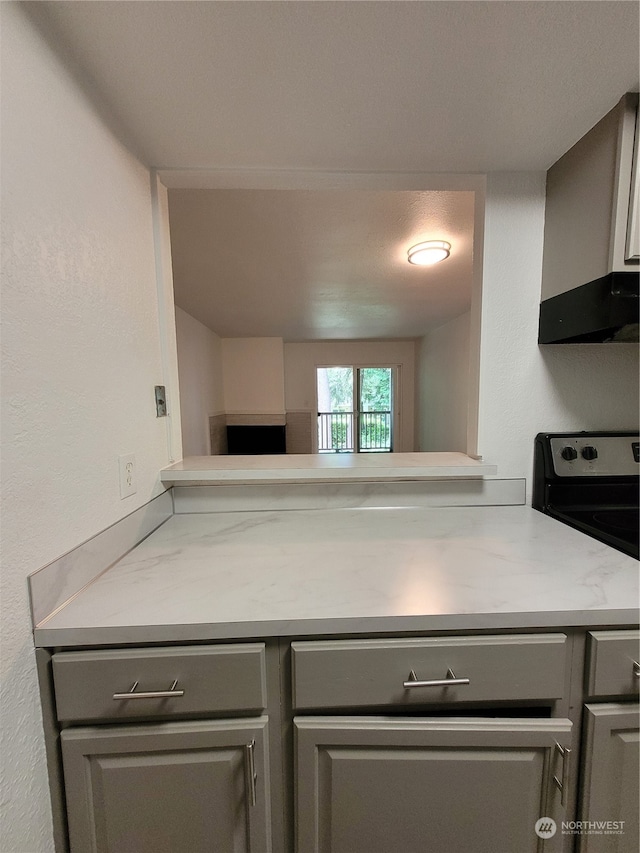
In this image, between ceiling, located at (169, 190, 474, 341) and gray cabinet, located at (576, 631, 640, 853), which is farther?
ceiling, located at (169, 190, 474, 341)

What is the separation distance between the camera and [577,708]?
0.67 metres

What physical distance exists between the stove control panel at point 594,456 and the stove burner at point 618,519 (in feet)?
0.42

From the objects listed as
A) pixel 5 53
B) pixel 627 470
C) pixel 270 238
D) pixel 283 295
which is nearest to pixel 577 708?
pixel 627 470

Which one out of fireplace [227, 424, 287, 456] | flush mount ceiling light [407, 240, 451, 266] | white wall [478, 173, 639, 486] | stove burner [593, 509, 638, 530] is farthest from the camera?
fireplace [227, 424, 287, 456]

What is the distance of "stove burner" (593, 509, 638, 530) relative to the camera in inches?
40.6

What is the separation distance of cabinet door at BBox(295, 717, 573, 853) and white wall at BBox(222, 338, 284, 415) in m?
4.87

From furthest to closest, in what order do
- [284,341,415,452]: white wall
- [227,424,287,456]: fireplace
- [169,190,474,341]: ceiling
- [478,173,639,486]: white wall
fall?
[284,341,415,452]: white wall, [227,424,287,456]: fireplace, [169,190,474,341]: ceiling, [478,173,639,486]: white wall

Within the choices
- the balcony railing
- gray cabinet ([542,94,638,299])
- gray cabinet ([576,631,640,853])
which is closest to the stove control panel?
gray cabinet ([542,94,638,299])

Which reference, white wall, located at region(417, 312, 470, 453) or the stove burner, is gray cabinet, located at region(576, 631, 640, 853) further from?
white wall, located at region(417, 312, 470, 453)

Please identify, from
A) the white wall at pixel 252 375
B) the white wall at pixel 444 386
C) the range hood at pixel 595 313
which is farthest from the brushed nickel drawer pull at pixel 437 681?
the white wall at pixel 252 375

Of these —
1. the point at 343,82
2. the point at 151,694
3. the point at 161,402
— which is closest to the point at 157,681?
the point at 151,694

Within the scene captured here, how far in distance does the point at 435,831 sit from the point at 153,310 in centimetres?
150

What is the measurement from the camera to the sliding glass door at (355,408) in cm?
624

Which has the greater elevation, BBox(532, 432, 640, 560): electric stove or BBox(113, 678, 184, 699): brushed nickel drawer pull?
BBox(532, 432, 640, 560): electric stove
